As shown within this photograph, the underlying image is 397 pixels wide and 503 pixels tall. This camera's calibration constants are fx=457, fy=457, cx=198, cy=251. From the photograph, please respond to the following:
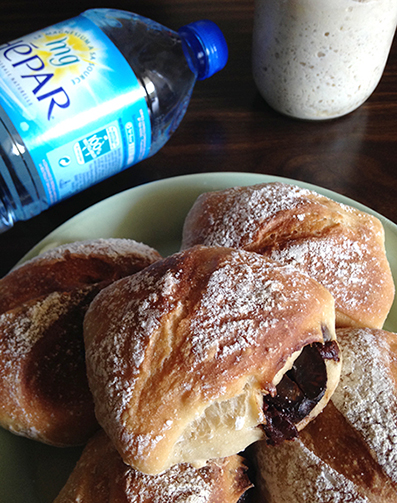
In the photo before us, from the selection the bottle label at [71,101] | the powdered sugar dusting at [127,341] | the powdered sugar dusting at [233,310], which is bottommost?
the powdered sugar dusting at [127,341]

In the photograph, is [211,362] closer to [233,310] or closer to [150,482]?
[233,310]

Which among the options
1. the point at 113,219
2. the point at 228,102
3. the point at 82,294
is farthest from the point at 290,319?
the point at 228,102

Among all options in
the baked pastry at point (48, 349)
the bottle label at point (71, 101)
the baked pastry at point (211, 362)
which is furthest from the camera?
the bottle label at point (71, 101)

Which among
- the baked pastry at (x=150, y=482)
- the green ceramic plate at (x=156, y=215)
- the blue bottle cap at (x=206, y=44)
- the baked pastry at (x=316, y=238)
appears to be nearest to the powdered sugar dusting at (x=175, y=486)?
the baked pastry at (x=150, y=482)

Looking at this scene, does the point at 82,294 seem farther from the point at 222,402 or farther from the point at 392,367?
the point at 392,367

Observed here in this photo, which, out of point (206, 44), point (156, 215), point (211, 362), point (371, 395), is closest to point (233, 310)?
point (211, 362)

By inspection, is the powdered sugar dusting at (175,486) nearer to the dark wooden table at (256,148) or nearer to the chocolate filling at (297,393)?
the chocolate filling at (297,393)
